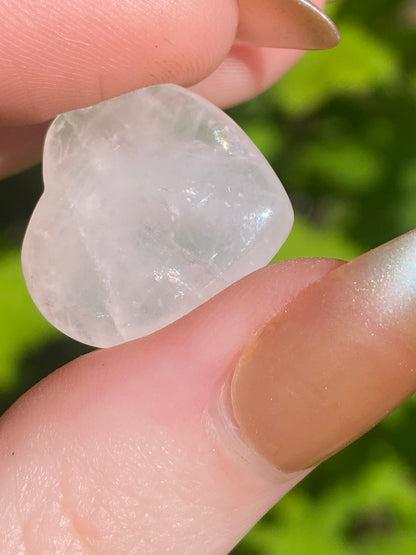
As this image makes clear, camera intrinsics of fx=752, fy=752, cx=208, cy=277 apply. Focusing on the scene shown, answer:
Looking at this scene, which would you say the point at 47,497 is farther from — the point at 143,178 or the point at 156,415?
the point at 143,178

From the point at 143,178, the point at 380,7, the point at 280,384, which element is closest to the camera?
the point at 280,384

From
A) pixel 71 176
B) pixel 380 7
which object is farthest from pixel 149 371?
pixel 380 7

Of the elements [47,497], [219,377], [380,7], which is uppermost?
[380,7]

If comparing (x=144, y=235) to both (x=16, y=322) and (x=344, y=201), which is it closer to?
(x=16, y=322)

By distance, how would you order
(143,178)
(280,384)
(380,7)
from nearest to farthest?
(280,384) < (143,178) < (380,7)

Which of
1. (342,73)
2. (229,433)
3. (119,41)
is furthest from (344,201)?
(229,433)

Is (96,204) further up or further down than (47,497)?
further up

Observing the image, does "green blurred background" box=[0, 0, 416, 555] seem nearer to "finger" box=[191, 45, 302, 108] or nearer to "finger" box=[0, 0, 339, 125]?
"finger" box=[191, 45, 302, 108]
